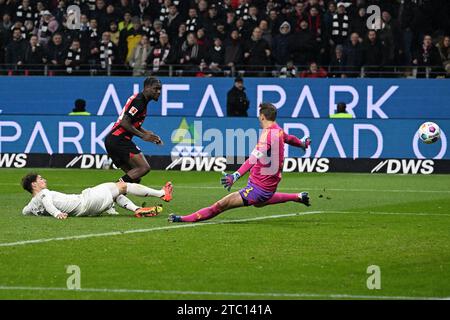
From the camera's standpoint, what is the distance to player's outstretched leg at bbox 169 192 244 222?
644 inches

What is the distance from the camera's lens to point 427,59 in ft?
107

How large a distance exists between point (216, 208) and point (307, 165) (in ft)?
44.1

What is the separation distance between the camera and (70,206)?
1719 cm

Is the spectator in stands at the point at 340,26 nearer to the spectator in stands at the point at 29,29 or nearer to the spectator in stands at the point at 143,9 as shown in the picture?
the spectator in stands at the point at 143,9

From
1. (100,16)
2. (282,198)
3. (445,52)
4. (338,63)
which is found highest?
(100,16)

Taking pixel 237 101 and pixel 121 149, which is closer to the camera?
pixel 121 149

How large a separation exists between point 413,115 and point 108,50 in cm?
927

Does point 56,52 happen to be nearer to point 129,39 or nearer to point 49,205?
point 129,39

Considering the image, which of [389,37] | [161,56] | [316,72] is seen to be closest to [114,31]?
[161,56]

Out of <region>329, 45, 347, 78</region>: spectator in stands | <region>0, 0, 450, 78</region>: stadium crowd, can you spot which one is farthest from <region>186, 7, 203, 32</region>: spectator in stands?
<region>329, 45, 347, 78</region>: spectator in stands

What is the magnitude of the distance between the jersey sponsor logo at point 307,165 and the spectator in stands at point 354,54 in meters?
4.35
